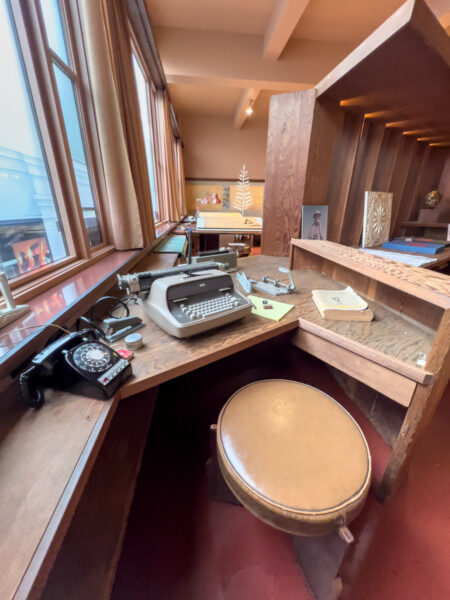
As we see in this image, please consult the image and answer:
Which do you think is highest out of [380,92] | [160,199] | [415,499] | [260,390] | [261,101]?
[261,101]

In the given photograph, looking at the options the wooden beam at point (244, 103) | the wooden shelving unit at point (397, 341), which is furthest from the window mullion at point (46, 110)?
the wooden beam at point (244, 103)

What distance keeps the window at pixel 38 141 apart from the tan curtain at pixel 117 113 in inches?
6.2

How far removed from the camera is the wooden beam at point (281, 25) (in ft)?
7.66

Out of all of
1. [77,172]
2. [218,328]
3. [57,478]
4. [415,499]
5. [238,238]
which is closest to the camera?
[57,478]

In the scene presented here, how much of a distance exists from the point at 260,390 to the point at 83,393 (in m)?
0.62

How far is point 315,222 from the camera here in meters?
1.71

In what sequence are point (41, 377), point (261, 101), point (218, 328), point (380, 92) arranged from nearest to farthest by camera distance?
point (41, 377), point (218, 328), point (380, 92), point (261, 101)

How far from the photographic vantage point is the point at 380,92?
131 centimetres

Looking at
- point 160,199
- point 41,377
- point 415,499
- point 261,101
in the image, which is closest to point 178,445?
point 41,377

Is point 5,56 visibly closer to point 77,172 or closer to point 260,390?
point 77,172

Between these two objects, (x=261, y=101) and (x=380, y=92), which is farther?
(x=261, y=101)

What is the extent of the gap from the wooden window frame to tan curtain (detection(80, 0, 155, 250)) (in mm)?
109

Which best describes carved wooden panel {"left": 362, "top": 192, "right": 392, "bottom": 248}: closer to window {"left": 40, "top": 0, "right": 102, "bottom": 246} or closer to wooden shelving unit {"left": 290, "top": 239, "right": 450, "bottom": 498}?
wooden shelving unit {"left": 290, "top": 239, "right": 450, "bottom": 498}

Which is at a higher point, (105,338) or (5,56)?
(5,56)
